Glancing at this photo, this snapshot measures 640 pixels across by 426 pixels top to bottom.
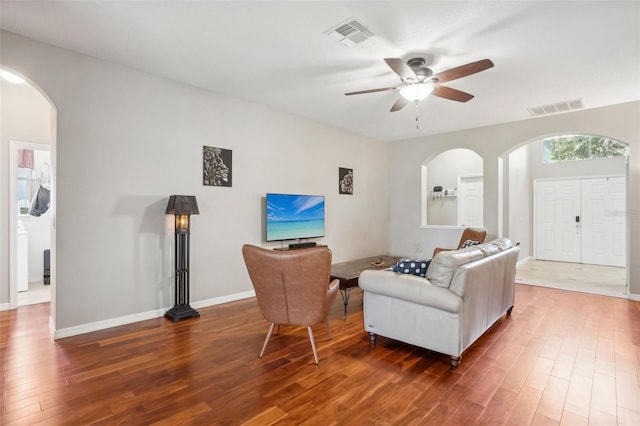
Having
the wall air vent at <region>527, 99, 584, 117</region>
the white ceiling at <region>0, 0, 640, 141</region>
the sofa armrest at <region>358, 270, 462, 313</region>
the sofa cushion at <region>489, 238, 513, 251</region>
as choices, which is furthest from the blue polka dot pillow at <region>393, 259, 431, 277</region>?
the wall air vent at <region>527, 99, 584, 117</region>

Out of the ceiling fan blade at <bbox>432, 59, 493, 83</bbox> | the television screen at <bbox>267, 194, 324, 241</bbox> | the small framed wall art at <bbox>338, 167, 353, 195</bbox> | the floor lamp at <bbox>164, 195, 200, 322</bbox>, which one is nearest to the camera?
the ceiling fan blade at <bbox>432, 59, 493, 83</bbox>

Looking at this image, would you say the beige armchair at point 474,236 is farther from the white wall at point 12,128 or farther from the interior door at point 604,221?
the white wall at point 12,128

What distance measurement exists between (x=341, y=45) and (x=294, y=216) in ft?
8.97

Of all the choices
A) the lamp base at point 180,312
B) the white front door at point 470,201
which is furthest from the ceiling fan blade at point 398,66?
the white front door at point 470,201


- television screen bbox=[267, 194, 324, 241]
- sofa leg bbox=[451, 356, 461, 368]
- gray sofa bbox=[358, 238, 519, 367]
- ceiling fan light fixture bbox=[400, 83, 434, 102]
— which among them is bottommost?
sofa leg bbox=[451, 356, 461, 368]

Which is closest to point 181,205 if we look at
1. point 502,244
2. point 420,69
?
point 420,69

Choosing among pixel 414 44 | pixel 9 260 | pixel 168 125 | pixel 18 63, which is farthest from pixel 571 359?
pixel 9 260

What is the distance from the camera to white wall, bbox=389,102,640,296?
4625mm

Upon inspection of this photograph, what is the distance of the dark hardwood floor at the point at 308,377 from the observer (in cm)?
197

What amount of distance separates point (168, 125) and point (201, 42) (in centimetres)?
125

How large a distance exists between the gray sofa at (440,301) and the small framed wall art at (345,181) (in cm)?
328

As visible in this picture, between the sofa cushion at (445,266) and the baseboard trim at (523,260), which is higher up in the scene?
the sofa cushion at (445,266)

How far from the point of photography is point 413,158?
6.97 m

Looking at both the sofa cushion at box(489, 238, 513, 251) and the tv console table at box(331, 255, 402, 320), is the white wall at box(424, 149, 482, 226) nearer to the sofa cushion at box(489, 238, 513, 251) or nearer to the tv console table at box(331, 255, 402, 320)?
the tv console table at box(331, 255, 402, 320)
